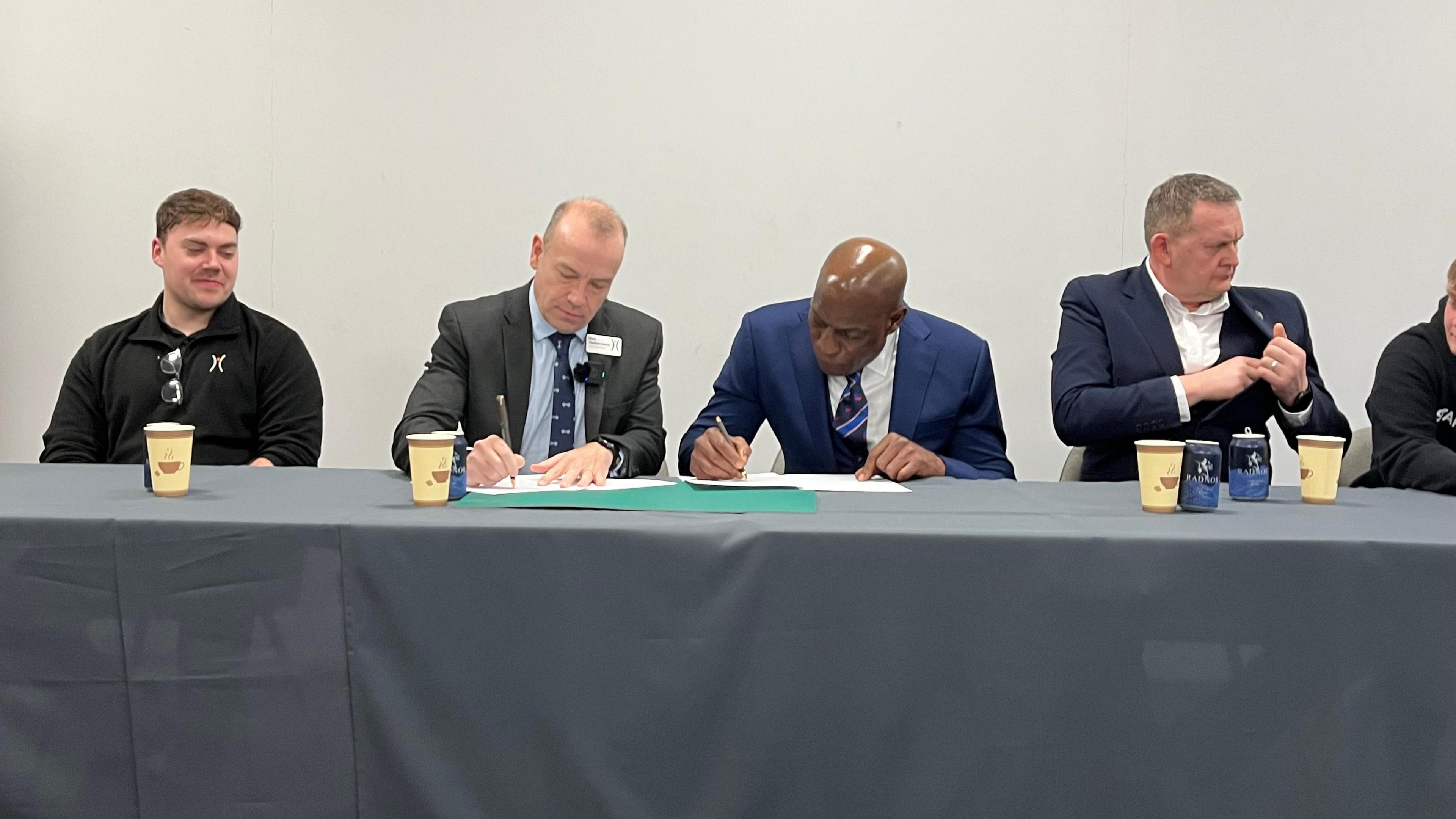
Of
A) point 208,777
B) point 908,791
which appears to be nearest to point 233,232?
point 208,777

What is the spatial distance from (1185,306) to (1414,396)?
647mm

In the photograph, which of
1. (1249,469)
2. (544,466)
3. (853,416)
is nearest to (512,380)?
(544,466)

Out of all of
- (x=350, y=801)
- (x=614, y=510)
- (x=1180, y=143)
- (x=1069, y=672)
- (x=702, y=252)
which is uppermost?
(x=1180, y=143)

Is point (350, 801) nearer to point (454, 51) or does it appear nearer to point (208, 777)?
point (208, 777)

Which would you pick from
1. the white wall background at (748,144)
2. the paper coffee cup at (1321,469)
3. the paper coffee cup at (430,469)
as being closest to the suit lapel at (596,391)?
the white wall background at (748,144)

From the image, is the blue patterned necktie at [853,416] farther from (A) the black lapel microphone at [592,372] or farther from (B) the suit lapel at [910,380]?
(A) the black lapel microphone at [592,372]

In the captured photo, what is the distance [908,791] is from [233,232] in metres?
2.44

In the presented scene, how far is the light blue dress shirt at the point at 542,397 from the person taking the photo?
2855 millimetres

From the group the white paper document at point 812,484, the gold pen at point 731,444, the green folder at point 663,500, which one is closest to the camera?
the green folder at point 663,500

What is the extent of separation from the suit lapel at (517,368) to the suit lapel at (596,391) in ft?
0.51

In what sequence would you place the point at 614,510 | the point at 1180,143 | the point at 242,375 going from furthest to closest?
1. the point at 1180,143
2. the point at 242,375
3. the point at 614,510

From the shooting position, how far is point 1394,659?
1.59 metres

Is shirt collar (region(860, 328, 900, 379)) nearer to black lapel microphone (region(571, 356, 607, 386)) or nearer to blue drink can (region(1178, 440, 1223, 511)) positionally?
black lapel microphone (region(571, 356, 607, 386))

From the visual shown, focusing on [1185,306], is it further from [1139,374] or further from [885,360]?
[885,360]
